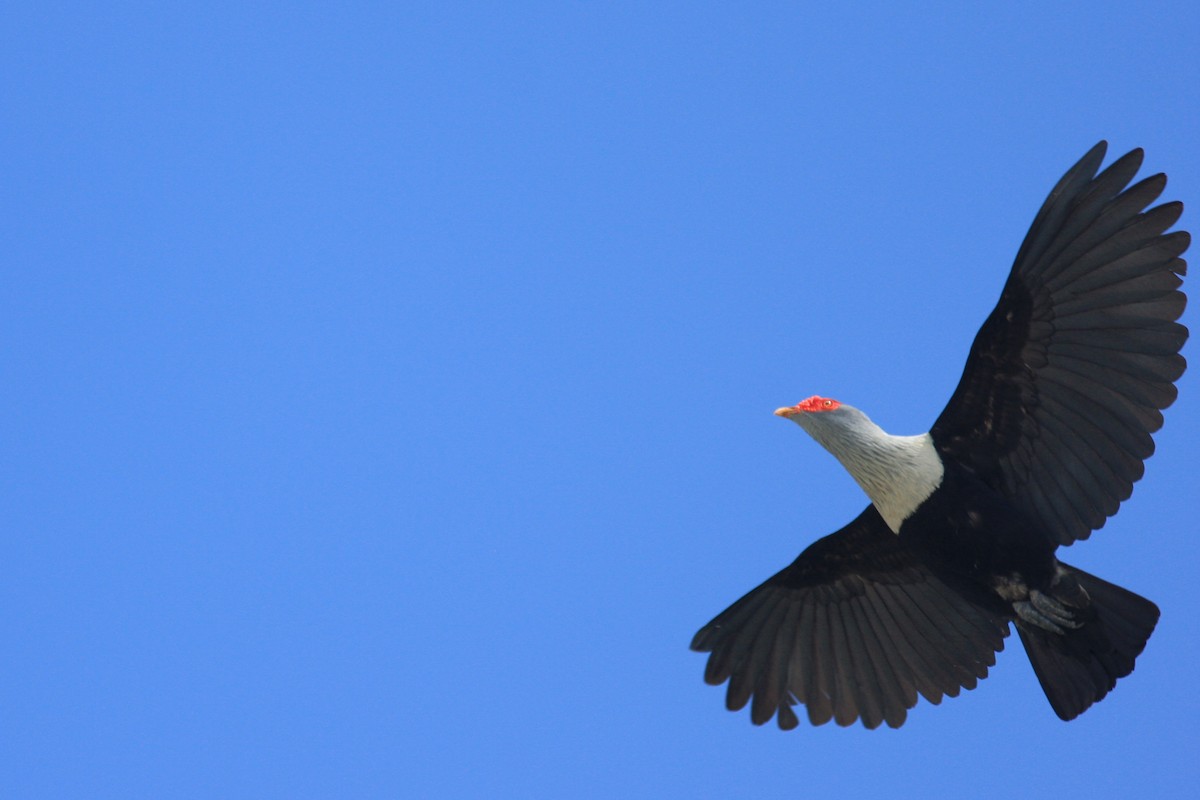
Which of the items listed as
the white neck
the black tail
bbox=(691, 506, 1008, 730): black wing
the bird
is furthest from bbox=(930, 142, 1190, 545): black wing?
bbox=(691, 506, 1008, 730): black wing

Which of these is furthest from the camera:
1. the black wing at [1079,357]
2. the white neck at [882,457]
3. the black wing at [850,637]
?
the black wing at [850,637]

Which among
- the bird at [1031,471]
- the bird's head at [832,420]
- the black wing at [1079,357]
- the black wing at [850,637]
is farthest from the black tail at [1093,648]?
the bird's head at [832,420]

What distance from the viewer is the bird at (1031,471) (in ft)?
25.5

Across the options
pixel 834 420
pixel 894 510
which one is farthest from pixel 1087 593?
pixel 834 420

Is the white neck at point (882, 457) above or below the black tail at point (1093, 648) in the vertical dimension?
above

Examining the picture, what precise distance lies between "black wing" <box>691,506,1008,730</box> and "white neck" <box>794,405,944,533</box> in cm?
73

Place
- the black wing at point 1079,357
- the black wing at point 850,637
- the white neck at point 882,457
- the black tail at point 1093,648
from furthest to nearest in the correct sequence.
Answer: the black wing at point 850,637
the white neck at point 882,457
the black tail at point 1093,648
the black wing at point 1079,357

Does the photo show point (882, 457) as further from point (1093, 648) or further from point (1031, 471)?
point (1093, 648)

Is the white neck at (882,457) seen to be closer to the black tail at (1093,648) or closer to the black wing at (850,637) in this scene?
the black wing at (850,637)

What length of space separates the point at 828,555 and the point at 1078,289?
256cm

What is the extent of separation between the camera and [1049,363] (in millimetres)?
8086

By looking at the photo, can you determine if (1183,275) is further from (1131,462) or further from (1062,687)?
(1062,687)

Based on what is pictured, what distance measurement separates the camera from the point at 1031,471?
8328 mm

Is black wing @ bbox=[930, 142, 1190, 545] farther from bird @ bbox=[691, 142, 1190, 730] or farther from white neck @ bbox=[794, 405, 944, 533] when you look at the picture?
white neck @ bbox=[794, 405, 944, 533]
